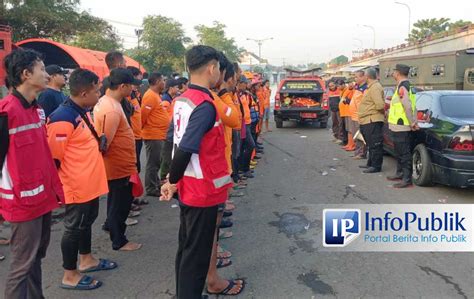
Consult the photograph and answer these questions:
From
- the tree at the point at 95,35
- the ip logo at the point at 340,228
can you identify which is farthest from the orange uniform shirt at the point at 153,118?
the tree at the point at 95,35

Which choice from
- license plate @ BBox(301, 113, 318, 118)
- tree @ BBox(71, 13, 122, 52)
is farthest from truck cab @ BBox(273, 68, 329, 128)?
tree @ BBox(71, 13, 122, 52)

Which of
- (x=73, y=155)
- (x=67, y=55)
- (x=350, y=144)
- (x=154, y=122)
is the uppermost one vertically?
(x=67, y=55)

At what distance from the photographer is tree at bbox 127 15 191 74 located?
43312 mm

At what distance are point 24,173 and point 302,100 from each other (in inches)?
510

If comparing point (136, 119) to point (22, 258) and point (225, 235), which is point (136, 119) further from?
point (22, 258)

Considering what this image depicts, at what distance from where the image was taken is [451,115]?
6184 mm

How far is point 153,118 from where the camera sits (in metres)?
6.18

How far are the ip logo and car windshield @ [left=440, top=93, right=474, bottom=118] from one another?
2.56 meters

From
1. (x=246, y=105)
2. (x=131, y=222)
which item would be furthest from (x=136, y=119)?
(x=246, y=105)

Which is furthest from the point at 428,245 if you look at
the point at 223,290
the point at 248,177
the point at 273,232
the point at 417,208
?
the point at 248,177

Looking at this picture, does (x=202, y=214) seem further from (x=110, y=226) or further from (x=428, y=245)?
(x=428, y=245)

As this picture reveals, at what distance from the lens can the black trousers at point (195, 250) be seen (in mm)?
2736

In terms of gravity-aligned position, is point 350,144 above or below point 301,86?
below

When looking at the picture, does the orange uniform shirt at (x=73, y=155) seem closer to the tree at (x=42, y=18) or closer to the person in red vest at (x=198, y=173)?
the person in red vest at (x=198, y=173)
